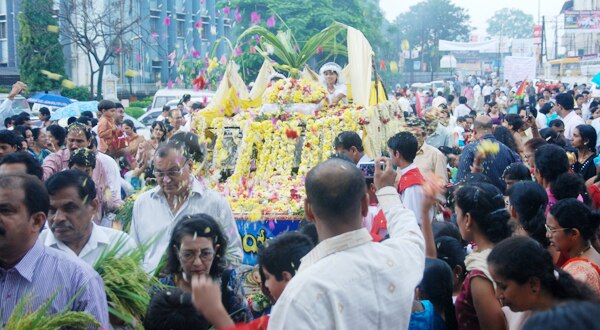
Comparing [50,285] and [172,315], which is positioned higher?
[50,285]

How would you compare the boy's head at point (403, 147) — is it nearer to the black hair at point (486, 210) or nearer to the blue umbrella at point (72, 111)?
the black hair at point (486, 210)

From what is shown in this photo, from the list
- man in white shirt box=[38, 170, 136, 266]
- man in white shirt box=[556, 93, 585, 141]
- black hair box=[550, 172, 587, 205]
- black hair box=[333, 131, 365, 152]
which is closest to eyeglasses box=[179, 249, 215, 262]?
man in white shirt box=[38, 170, 136, 266]

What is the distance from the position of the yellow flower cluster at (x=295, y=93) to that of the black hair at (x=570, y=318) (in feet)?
25.9

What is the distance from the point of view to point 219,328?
2893 millimetres

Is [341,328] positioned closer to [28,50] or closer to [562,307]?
[562,307]

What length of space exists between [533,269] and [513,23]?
5856 inches

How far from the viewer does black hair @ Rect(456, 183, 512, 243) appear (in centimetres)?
464

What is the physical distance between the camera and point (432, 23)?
69125 mm

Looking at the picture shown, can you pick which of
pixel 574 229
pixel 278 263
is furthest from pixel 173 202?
pixel 574 229

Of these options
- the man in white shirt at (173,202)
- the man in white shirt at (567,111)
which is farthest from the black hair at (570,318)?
the man in white shirt at (567,111)

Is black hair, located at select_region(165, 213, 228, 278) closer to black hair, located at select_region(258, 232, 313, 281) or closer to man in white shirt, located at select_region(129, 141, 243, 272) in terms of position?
black hair, located at select_region(258, 232, 313, 281)

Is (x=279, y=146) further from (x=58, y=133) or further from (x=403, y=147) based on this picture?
(x=403, y=147)

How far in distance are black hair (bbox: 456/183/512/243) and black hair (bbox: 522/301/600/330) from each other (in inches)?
112

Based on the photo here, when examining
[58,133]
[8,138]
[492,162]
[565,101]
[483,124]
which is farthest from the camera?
[565,101]
